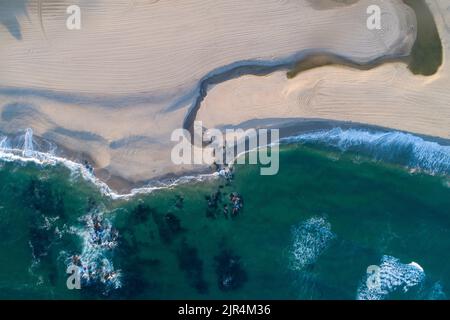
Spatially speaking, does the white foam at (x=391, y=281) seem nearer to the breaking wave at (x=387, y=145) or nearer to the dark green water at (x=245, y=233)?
the dark green water at (x=245, y=233)

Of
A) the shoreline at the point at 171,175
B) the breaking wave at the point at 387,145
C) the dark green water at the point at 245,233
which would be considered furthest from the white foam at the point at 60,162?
the breaking wave at the point at 387,145

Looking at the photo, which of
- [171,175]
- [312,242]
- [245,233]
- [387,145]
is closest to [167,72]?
[171,175]

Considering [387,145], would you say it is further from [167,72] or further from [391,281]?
[167,72]

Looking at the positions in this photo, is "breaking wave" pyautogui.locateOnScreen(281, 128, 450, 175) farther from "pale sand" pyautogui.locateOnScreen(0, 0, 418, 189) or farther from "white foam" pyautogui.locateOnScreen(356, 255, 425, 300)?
"white foam" pyautogui.locateOnScreen(356, 255, 425, 300)

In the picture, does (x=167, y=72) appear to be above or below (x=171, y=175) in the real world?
above

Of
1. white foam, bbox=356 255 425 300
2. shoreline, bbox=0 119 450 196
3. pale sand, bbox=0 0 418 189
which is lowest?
white foam, bbox=356 255 425 300

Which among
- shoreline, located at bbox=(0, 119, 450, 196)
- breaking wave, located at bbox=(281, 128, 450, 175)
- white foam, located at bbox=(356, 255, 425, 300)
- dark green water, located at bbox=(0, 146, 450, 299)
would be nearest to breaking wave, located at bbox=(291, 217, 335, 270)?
dark green water, located at bbox=(0, 146, 450, 299)
